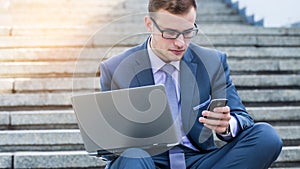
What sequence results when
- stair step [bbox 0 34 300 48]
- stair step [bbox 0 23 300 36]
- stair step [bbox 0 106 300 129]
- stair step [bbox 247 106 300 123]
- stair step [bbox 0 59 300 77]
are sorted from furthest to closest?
1. stair step [bbox 0 23 300 36]
2. stair step [bbox 0 34 300 48]
3. stair step [bbox 0 59 300 77]
4. stair step [bbox 247 106 300 123]
5. stair step [bbox 0 106 300 129]

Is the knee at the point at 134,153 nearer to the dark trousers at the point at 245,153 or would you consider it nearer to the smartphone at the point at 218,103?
the dark trousers at the point at 245,153

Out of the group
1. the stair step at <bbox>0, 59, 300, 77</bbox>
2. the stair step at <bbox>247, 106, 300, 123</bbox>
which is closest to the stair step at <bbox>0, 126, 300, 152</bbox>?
the stair step at <bbox>0, 59, 300, 77</bbox>

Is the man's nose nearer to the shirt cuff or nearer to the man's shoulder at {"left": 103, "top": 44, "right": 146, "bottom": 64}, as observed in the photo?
the man's shoulder at {"left": 103, "top": 44, "right": 146, "bottom": 64}

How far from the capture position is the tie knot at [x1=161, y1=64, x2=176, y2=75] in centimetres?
244

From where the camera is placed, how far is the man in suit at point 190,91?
2.24 metres

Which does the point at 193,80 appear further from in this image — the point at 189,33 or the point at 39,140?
the point at 39,140

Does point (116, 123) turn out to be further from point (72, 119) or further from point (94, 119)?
point (72, 119)

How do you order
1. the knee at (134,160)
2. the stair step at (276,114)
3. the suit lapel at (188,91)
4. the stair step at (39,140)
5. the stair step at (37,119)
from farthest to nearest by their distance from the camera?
the stair step at (276,114), the stair step at (37,119), the stair step at (39,140), the suit lapel at (188,91), the knee at (134,160)

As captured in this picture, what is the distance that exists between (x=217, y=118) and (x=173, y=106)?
27 cm

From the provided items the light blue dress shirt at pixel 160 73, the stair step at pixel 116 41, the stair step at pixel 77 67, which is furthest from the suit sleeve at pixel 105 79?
the stair step at pixel 116 41

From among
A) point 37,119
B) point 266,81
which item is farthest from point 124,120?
point 266,81

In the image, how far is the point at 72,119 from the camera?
3719 millimetres

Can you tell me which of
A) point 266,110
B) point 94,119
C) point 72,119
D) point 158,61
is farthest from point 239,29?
point 94,119

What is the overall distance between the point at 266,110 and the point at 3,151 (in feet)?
5.47
